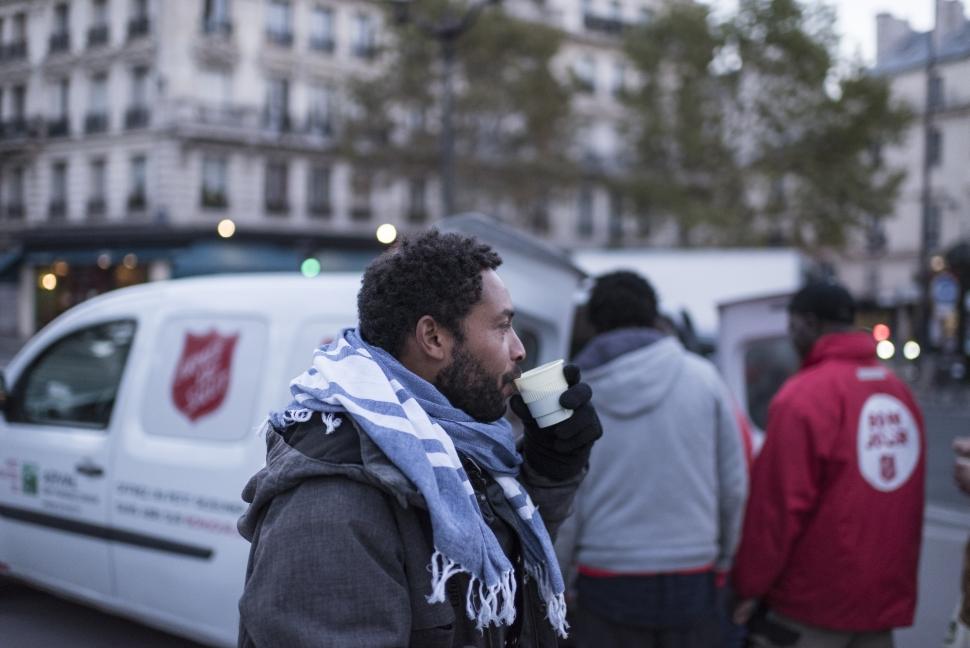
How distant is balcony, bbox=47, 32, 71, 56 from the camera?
8616 millimetres

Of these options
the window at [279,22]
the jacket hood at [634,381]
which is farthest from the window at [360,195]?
the jacket hood at [634,381]

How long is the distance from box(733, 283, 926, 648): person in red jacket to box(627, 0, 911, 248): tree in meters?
27.6

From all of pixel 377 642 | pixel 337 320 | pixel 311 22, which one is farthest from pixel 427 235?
pixel 311 22

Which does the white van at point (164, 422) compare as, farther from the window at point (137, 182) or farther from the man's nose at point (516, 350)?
the window at point (137, 182)

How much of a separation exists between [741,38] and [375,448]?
32.4 metres

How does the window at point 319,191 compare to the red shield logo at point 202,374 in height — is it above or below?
above

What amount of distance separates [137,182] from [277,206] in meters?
10.8

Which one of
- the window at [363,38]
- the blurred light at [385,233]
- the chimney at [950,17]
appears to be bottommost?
the blurred light at [385,233]

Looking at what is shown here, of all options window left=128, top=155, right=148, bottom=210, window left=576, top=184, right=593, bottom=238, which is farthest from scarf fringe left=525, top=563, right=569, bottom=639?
window left=576, top=184, right=593, bottom=238

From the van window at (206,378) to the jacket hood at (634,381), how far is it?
4.59 feet

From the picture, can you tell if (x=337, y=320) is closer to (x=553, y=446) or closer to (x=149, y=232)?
(x=553, y=446)

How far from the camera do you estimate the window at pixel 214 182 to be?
2881 centimetres

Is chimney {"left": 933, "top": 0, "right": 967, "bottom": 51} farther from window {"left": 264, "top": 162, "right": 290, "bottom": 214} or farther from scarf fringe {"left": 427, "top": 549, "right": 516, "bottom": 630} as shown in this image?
window {"left": 264, "top": 162, "right": 290, "bottom": 214}

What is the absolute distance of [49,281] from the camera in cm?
1484
